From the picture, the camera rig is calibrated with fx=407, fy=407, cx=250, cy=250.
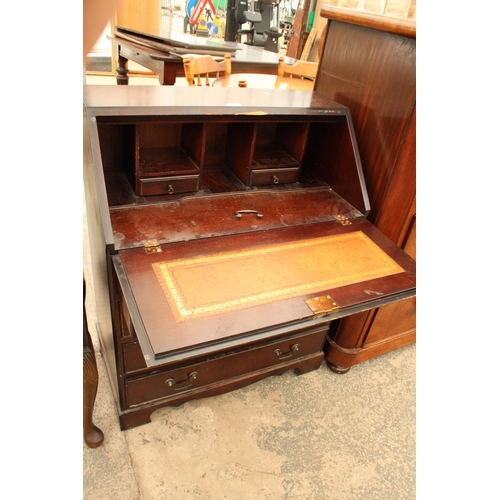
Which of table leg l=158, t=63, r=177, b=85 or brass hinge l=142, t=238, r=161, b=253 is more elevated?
table leg l=158, t=63, r=177, b=85

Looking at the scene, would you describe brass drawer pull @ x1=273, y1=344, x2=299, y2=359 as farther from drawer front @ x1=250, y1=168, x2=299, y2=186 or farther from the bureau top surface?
the bureau top surface

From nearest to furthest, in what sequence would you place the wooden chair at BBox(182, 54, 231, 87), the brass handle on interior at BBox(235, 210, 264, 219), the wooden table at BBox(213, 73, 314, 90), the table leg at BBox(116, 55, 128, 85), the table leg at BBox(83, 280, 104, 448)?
the table leg at BBox(83, 280, 104, 448), the brass handle on interior at BBox(235, 210, 264, 219), the wooden chair at BBox(182, 54, 231, 87), the wooden table at BBox(213, 73, 314, 90), the table leg at BBox(116, 55, 128, 85)

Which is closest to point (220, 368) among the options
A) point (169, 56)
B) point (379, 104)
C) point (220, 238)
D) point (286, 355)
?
point (286, 355)

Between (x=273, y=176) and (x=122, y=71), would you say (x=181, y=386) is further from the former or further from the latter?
(x=122, y=71)

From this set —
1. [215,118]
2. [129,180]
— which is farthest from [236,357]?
[215,118]

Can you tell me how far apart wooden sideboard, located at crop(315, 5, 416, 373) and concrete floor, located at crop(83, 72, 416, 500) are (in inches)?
14.0

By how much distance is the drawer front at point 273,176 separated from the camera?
1650 mm

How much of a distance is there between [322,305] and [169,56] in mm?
2875

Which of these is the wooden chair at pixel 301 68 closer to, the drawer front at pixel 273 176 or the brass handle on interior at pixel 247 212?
the drawer front at pixel 273 176

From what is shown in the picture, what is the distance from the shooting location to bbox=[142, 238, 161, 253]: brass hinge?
1240 mm

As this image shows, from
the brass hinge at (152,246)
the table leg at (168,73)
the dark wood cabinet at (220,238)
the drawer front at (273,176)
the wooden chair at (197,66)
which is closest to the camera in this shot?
the dark wood cabinet at (220,238)

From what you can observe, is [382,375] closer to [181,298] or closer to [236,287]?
[236,287]

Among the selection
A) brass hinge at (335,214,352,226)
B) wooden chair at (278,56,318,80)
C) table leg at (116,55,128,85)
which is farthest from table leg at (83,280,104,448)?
table leg at (116,55,128,85)

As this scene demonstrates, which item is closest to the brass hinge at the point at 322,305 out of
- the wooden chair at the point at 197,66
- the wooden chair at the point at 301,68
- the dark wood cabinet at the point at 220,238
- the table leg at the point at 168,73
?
the dark wood cabinet at the point at 220,238
